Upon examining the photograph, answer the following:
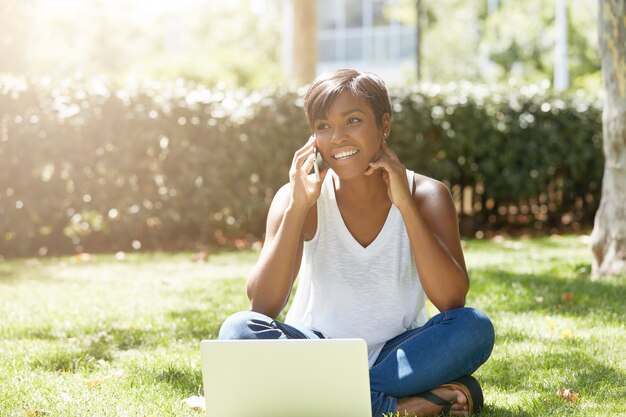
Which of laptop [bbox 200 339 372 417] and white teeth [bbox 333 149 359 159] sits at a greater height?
white teeth [bbox 333 149 359 159]

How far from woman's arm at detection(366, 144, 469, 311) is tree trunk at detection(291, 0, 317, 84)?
11154mm

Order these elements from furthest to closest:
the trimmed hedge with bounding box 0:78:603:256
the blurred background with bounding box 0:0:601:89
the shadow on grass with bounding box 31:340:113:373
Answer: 1. the blurred background with bounding box 0:0:601:89
2. the trimmed hedge with bounding box 0:78:603:256
3. the shadow on grass with bounding box 31:340:113:373

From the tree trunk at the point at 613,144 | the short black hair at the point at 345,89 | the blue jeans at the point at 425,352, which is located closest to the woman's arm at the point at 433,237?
the blue jeans at the point at 425,352

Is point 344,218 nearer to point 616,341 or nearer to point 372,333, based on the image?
point 372,333

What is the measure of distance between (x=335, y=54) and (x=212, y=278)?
32.6 meters

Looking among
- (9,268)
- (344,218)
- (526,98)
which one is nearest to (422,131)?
(526,98)

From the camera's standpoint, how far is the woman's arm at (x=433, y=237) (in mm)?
3363

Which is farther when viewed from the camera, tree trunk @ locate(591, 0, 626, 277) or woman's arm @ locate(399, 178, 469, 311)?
tree trunk @ locate(591, 0, 626, 277)

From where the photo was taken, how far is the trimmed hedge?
28.7ft

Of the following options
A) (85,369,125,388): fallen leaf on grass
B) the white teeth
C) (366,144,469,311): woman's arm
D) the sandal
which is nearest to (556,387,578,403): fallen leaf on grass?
the sandal

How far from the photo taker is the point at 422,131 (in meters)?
9.84

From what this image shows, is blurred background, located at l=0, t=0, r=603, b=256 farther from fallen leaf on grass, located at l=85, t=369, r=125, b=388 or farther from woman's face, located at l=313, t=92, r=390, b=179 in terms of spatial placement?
woman's face, located at l=313, t=92, r=390, b=179

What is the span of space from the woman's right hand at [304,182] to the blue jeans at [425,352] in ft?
1.54

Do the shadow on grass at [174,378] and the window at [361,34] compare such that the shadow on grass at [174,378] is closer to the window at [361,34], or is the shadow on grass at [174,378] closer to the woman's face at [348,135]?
the woman's face at [348,135]
